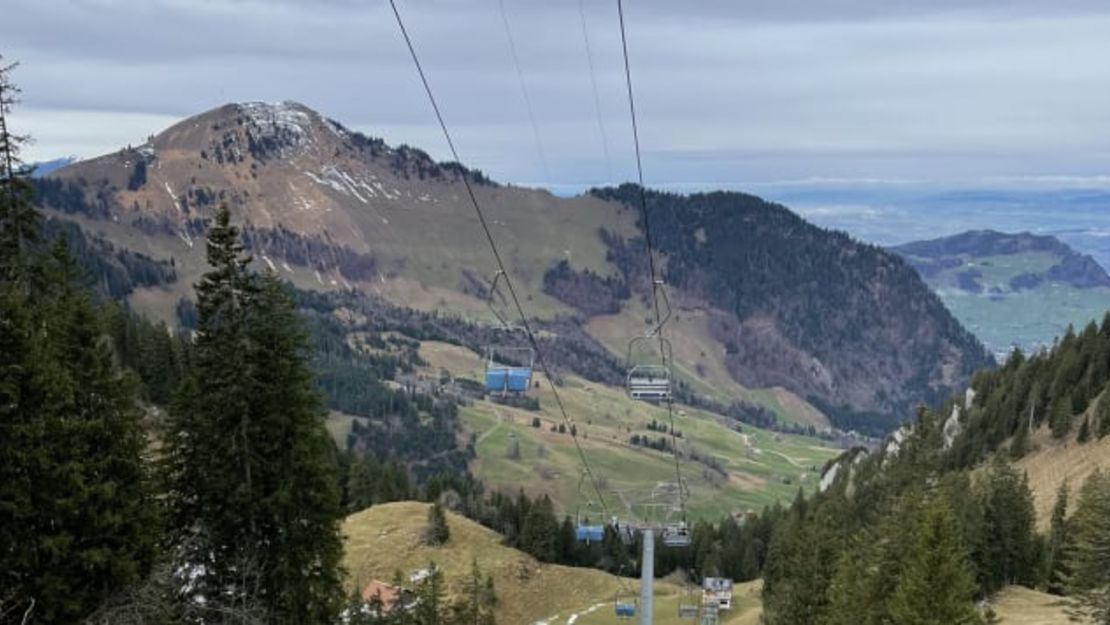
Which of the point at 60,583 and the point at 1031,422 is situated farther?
the point at 1031,422

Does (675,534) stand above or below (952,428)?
above

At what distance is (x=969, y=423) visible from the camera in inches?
6526

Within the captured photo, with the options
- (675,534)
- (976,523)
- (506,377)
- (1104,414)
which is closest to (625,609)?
(976,523)

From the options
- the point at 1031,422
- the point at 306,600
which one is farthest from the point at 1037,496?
the point at 306,600

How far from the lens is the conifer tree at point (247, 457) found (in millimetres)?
35688

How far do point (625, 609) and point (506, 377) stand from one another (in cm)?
5544

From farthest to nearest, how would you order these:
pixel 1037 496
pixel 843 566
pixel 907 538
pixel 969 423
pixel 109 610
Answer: pixel 969 423 < pixel 1037 496 < pixel 843 566 < pixel 907 538 < pixel 109 610

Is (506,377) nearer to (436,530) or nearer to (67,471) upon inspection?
(67,471)

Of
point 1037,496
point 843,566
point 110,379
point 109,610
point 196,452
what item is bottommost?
point 1037,496

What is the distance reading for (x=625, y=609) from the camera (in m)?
105

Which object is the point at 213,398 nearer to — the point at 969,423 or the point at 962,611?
the point at 962,611

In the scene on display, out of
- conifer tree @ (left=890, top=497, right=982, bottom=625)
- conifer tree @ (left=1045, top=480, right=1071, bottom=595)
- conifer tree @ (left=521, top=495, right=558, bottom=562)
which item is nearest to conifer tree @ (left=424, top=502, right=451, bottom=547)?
conifer tree @ (left=521, top=495, right=558, bottom=562)

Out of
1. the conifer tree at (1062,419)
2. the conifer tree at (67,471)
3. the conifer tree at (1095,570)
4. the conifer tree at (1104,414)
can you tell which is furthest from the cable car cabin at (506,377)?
the conifer tree at (1062,419)

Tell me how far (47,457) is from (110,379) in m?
4.41
